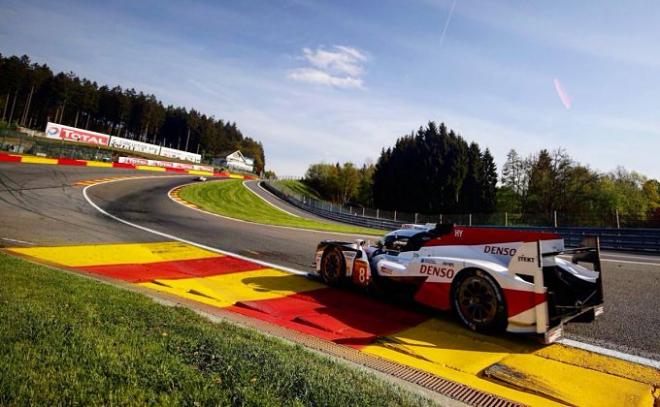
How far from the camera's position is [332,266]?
7434 millimetres

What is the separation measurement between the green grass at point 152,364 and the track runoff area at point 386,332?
85 cm

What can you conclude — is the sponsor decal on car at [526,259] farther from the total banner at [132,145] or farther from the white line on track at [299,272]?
the total banner at [132,145]

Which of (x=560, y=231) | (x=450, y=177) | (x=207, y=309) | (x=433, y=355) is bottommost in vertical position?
(x=207, y=309)

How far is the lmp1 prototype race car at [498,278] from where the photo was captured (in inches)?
178

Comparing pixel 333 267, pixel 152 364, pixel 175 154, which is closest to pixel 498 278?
pixel 333 267

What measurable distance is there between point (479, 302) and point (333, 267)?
3.06 metres

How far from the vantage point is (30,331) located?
3.48m

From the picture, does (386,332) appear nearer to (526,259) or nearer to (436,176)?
(526,259)

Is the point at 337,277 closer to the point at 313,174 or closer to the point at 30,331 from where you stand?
the point at 30,331

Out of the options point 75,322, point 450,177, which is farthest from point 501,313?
point 450,177

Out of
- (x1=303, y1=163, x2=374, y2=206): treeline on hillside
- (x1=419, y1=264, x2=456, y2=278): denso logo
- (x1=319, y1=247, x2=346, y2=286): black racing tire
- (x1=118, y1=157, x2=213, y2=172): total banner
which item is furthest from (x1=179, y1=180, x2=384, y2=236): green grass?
(x1=303, y1=163, x2=374, y2=206): treeline on hillside

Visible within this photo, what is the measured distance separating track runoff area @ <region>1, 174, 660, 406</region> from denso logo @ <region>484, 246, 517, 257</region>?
1069mm

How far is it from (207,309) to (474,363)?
140 inches

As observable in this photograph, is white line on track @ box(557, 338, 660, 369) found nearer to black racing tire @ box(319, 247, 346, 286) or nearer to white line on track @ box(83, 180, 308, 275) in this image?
black racing tire @ box(319, 247, 346, 286)
